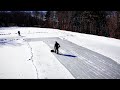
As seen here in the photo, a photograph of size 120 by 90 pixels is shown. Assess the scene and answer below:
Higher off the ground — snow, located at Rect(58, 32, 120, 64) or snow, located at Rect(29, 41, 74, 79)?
snow, located at Rect(58, 32, 120, 64)

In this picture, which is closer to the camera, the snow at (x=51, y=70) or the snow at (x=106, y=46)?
the snow at (x=51, y=70)

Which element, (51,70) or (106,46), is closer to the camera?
(51,70)

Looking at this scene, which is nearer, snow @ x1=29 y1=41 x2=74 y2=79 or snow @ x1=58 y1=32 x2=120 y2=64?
snow @ x1=29 y1=41 x2=74 y2=79

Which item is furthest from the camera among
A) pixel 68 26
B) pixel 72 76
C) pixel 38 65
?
pixel 68 26

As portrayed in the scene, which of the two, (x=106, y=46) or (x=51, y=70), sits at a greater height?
(x=106, y=46)

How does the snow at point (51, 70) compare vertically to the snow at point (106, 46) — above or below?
below

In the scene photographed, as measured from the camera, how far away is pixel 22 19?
216ft
